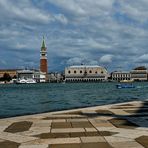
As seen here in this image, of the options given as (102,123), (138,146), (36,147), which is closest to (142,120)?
(102,123)

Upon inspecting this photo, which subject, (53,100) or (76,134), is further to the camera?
(53,100)

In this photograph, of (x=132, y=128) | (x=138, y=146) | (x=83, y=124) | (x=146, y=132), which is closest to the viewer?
(x=138, y=146)

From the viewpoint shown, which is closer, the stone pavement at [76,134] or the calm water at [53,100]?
the stone pavement at [76,134]

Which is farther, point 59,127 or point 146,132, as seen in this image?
point 59,127

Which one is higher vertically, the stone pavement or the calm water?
the stone pavement

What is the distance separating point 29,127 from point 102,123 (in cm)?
325

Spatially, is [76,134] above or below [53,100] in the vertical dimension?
above

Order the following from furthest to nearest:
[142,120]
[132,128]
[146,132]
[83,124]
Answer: [142,120]
[83,124]
[132,128]
[146,132]

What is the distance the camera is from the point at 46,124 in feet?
54.2

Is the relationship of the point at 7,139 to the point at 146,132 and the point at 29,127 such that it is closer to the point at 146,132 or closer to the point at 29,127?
the point at 29,127

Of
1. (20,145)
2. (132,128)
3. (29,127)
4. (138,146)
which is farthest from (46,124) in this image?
(138,146)

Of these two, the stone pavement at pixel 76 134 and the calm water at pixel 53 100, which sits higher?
the stone pavement at pixel 76 134

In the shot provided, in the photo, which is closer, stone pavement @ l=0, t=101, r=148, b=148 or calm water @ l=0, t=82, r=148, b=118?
stone pavement @ l=0, t=101, r=148, b=148

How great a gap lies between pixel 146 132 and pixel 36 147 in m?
4.48
